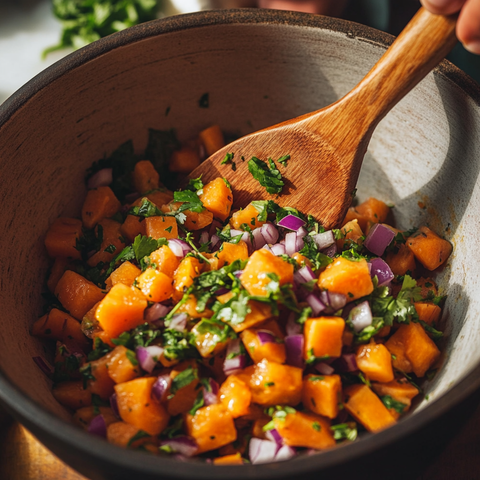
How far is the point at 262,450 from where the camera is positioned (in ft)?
6.57

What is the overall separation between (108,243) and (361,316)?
4.75 ft

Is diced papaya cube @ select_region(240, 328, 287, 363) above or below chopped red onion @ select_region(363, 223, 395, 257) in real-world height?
above

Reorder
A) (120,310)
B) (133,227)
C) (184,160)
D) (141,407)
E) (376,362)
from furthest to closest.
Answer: (184,160), (133,227), (120,310), (376,362), (141,407)

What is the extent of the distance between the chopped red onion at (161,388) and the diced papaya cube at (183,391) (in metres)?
0.02

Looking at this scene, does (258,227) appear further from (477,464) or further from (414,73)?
(477,464)

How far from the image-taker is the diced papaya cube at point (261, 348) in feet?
6.82

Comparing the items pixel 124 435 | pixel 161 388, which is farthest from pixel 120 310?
pixel 124 435

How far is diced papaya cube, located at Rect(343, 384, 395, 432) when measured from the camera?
2053 millimetres

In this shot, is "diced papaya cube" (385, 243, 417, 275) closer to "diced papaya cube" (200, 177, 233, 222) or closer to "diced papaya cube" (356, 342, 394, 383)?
"diced papaya cube" (356, 342, 394, 383)

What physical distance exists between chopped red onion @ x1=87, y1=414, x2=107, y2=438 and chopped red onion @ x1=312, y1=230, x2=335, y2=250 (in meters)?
1.34

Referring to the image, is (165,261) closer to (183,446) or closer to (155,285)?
(155,285)

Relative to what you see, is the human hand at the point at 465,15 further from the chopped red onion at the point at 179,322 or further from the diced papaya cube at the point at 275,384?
the chopped red onion at the point at 179,322

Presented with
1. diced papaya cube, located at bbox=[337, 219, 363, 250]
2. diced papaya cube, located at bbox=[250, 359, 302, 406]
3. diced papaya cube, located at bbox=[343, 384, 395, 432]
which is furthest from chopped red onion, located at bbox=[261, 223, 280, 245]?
diced papaya cube, located at bbox=[343, 384, 395, 432]

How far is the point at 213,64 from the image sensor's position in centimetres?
299
